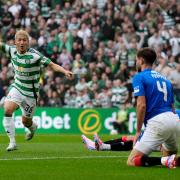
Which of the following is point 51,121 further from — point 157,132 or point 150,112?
point 157,132

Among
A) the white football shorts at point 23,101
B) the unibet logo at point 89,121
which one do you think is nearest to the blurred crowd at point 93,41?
the unibet logo at point 89,121

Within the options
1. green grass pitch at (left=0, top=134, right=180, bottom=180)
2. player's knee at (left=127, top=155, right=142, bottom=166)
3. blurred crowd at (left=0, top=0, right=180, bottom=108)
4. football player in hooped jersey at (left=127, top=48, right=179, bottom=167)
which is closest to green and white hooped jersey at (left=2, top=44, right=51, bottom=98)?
green grass pitch at (left=0, top=134, right=180, bottom=180)

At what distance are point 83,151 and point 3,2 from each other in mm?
18142

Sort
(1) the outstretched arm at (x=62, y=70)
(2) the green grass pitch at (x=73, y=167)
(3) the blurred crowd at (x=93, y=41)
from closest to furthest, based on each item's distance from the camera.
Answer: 1. (2) the green grass pitch at (x=73, y=167)
2. (1) the outstretched arm at (x=62, y=70)
3. (3) the blurred crowd at (x=93, y=41)

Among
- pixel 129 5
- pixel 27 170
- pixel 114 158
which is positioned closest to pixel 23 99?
pixel 114 158

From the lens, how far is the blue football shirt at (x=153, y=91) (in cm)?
1230

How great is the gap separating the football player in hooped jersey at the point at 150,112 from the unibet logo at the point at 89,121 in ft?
50.4

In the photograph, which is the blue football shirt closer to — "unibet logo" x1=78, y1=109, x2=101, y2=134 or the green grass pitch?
the green grass pitch

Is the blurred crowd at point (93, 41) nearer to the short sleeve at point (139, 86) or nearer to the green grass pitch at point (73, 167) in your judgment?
the green grass pitch at point (73, 167)

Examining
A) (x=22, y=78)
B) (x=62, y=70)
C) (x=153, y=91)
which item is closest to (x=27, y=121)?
(x=22, y=78)

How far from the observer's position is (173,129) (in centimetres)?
1228

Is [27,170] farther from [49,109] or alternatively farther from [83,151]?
[49,109]

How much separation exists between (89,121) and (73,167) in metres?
15.5

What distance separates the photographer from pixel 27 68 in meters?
16.6
